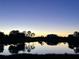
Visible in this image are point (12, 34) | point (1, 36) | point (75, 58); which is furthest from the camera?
point (12, 34)

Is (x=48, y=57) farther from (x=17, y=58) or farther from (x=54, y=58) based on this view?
(x=17, y=58)

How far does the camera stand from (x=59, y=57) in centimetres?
3938

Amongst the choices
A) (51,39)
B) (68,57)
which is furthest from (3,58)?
(51,39)

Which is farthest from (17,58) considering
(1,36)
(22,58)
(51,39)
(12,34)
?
(51,39)

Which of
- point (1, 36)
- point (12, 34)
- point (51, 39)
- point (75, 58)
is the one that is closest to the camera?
point (75, 58)

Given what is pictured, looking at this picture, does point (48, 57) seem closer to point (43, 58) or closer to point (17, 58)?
point (43, 58)

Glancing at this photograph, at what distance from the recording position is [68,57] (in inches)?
1555

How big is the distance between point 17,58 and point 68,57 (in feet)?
25.2

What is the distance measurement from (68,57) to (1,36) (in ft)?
382

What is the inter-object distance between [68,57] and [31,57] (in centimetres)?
562

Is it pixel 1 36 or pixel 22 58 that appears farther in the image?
pixel 1 36

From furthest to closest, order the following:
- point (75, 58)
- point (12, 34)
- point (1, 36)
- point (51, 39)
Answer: point (51, 39) < point (12, 34) < point (1, 36) < point (75, 58)

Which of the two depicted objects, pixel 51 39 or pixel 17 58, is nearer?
pixel 17 58

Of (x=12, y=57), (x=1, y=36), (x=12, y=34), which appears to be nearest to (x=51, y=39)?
(x=12, y=34)
